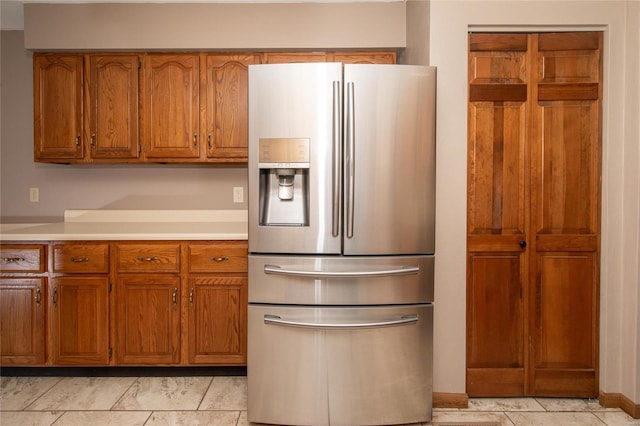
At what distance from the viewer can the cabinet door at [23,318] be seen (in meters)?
2.53

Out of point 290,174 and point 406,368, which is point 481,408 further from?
point 290,174

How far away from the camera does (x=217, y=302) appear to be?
254 cm

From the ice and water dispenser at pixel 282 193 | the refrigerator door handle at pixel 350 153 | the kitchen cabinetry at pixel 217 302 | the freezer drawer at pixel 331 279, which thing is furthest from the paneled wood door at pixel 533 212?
the kitchen cabinetry at pixel 217 302

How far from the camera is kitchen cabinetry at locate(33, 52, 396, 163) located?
9.42ft

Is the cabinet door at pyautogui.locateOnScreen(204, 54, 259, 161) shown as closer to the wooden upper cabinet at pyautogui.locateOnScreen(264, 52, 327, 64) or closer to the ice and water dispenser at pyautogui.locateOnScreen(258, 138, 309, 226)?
the wooden upper cabinet at pyautogui.locateOnScreen(264, 52, 327, 64)

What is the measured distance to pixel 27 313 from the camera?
2.53 metres

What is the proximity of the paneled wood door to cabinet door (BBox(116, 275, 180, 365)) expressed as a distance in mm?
1707

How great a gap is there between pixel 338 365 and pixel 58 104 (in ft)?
8.30

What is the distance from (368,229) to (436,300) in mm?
591

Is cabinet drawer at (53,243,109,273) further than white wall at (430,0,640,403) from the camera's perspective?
Yes

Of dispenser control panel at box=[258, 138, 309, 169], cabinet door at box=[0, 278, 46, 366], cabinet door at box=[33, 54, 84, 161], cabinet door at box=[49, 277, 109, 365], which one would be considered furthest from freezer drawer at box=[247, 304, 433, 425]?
cabinet door at box=[33, 54, 84, 161]

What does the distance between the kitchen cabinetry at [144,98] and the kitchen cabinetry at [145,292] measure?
755mm

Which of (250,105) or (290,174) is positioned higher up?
(250,105)

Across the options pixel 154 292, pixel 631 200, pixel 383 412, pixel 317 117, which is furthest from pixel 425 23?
pixel 154 292
